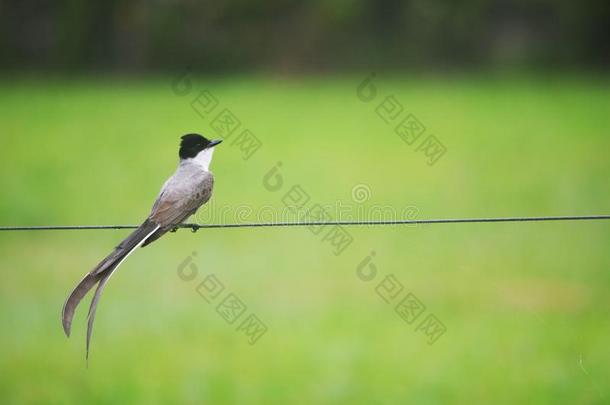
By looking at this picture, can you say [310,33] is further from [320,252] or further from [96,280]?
[96,280]

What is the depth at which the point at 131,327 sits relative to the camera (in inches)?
615

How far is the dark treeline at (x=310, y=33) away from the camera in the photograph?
41625 mm

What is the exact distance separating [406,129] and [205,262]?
20.4 m

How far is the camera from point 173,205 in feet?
20.9

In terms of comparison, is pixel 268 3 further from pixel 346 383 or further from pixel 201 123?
pixel 346 383

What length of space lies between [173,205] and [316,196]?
1888 centimetres

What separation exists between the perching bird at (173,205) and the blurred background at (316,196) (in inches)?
20.6

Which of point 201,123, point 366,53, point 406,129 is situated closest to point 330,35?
point 366,53

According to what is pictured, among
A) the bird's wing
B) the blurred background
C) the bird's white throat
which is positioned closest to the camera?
the bird's wing

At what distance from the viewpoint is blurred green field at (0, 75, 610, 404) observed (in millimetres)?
12828

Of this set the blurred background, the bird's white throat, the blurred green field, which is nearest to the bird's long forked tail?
the bird's white throat

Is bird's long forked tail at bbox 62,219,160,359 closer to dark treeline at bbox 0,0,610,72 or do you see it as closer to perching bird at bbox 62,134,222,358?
perching bird at bbox 62,134,222,358

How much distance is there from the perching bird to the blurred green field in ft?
3.27

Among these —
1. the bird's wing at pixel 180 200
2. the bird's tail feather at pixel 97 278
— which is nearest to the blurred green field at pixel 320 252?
the bird's wing at pixel 180 200
